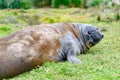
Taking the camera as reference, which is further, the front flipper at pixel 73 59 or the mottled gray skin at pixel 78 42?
the mottled gray skin at pixel 78 42

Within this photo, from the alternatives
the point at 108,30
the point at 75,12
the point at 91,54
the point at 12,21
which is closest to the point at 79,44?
the point at 91,54

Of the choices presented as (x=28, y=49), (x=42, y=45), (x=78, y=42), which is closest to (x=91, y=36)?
(x=78, y=42)

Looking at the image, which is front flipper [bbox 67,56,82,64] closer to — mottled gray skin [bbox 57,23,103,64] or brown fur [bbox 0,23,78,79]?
mottled gray skin [bbox 57,23,103,64]

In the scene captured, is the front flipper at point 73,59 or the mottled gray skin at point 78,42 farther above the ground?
the mottled gray skin at point 78,42

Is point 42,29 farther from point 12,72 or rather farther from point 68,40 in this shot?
point 12,72

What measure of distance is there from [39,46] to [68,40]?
3.88ft

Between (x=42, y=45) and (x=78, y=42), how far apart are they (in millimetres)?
1744

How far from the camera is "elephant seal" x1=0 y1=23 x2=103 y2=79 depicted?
334 inches

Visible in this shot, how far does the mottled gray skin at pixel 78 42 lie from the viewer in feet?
32.0

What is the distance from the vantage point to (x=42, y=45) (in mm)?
9094

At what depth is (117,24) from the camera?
17500mm

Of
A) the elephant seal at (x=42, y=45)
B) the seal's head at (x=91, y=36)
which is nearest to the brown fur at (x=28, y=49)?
the elephant seal at (x=42, y=45)

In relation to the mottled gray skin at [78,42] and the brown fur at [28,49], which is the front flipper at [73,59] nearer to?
the mottled gray skin at [78,42]

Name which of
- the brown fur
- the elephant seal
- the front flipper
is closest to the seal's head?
the elephant seal
